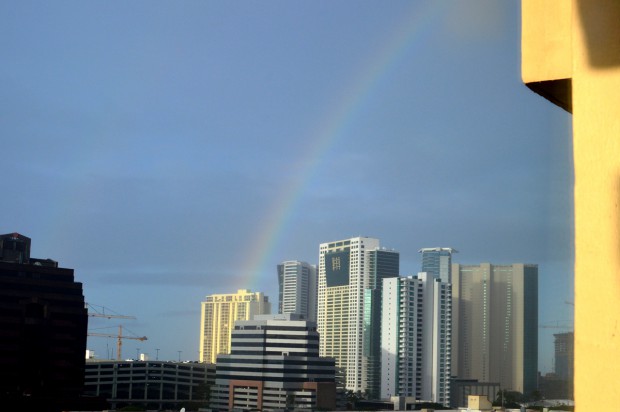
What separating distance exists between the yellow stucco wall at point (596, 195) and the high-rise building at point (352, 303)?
67247 millimetres

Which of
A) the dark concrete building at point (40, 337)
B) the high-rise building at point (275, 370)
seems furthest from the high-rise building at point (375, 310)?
the dark concrete building at point (40, 337)

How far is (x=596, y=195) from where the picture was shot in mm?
845

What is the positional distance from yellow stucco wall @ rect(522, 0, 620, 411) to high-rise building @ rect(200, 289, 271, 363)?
88.0m

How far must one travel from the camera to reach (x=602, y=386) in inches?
31.9

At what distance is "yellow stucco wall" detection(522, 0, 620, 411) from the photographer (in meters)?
0.82

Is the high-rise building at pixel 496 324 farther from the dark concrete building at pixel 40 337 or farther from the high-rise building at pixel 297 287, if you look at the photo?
the high-rise building at pixel 297 287

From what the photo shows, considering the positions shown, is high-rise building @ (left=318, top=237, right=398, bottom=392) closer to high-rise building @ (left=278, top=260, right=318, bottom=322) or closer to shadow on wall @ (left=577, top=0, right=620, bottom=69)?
high-rise building @ (left=278, top=260, right=318, bottom=322)

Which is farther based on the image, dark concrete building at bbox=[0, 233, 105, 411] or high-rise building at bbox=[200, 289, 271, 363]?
high-rise building at bbox=[200, 289, 271, 363]

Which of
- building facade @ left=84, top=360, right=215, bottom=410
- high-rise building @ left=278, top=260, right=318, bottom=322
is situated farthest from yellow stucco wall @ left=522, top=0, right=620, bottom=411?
high-rise building @ left=278, top=260, right=318, bottom=322

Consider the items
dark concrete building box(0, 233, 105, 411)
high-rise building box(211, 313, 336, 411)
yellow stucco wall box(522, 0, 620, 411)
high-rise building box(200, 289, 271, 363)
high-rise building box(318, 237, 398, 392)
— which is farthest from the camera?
high-rise building box(200, 289, 271, 363)

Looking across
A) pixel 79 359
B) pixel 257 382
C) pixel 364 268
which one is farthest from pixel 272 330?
pixel 364 268

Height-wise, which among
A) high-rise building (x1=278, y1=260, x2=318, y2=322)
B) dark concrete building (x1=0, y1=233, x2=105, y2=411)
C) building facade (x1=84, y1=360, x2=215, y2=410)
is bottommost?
building facade (x1=84, y1=360, x2=215, y2=410)

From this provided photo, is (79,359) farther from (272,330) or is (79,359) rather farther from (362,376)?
(362,376)

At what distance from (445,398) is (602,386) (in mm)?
59631
